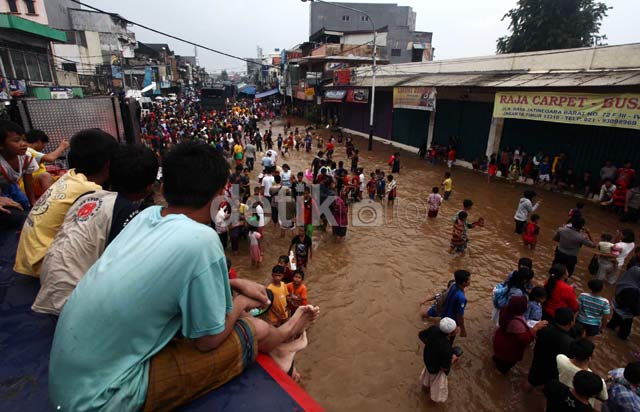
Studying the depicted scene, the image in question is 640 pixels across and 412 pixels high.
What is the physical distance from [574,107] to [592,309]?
8700mm

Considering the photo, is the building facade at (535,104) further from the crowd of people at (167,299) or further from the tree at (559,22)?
the tree at (559,22)

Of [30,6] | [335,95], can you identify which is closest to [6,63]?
[30,6]

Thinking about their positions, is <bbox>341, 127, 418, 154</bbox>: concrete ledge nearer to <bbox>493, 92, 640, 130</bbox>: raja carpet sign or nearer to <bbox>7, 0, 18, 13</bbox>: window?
<bbox>493, 92, 640, 130</bbox>: raja carpet sign

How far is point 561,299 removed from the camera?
4793 mm

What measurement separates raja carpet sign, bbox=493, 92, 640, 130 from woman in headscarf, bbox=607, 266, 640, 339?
654 centimetres

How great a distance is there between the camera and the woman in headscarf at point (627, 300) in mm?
4996

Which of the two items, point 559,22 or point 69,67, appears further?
point 69,67

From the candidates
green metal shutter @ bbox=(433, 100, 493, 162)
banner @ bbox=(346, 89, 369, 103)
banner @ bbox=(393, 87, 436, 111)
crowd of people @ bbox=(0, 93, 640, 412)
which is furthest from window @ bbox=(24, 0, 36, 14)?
crowd of people @ bbox=(0, 93, 640, 412)

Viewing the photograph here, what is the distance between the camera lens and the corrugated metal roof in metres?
9.91

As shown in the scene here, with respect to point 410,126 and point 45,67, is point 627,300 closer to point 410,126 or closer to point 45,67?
point 410,126

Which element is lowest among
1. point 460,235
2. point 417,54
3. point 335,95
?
point 460,235

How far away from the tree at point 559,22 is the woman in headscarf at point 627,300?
1006 inches

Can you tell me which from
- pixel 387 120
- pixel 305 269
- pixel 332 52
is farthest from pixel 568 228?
pixel 332 52

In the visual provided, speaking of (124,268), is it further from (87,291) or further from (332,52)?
(332,52)
